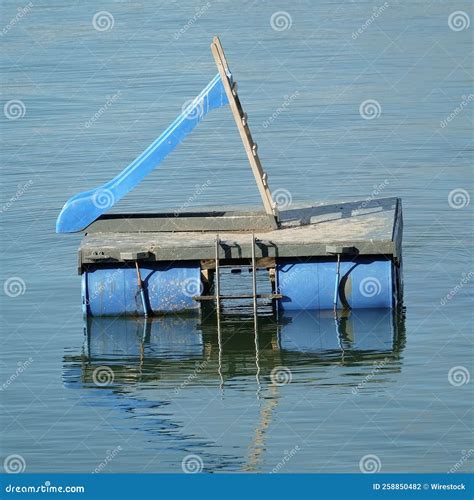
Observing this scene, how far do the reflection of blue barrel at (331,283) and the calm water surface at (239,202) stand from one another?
20cm

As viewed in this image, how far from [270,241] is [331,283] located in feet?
3.10

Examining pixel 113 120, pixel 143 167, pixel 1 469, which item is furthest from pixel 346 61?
pixel 1 469

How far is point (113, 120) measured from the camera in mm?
37594

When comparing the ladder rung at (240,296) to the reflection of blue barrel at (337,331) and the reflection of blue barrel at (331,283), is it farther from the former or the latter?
the reflection of blue barrel at (337,331)

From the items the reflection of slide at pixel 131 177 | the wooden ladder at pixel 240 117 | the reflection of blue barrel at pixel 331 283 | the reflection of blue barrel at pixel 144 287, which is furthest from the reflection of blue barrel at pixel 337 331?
the reflection of slide at pixel 131 177

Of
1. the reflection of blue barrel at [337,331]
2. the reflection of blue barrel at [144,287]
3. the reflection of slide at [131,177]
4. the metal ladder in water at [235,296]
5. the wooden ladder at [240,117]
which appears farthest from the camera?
the reflection of slide at [131,177]

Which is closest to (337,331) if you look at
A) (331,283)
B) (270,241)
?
(331,283)

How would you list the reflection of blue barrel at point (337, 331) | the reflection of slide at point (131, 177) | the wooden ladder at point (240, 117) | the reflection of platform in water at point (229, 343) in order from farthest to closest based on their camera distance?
1. the reflection of slide at point (131, 177)
2. the wooden ladder at point (240, 117)
3. the reflection of blue barrel at point (337, 331)
4. the reflection of platform in water at point (229, 343)

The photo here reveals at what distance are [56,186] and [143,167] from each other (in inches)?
359

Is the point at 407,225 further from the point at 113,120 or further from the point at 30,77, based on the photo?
the point at 30,77

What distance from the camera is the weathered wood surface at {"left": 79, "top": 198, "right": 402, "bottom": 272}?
841 inches

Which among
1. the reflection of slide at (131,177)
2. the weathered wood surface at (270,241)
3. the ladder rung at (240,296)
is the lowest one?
the ladder rung at (240,296)

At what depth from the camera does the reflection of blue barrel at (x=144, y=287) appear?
21.7 meters

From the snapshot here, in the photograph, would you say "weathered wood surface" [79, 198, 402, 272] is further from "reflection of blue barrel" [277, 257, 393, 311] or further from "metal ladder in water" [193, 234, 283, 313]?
"reflection of blue barrel" [277, 257, 393, 311]
